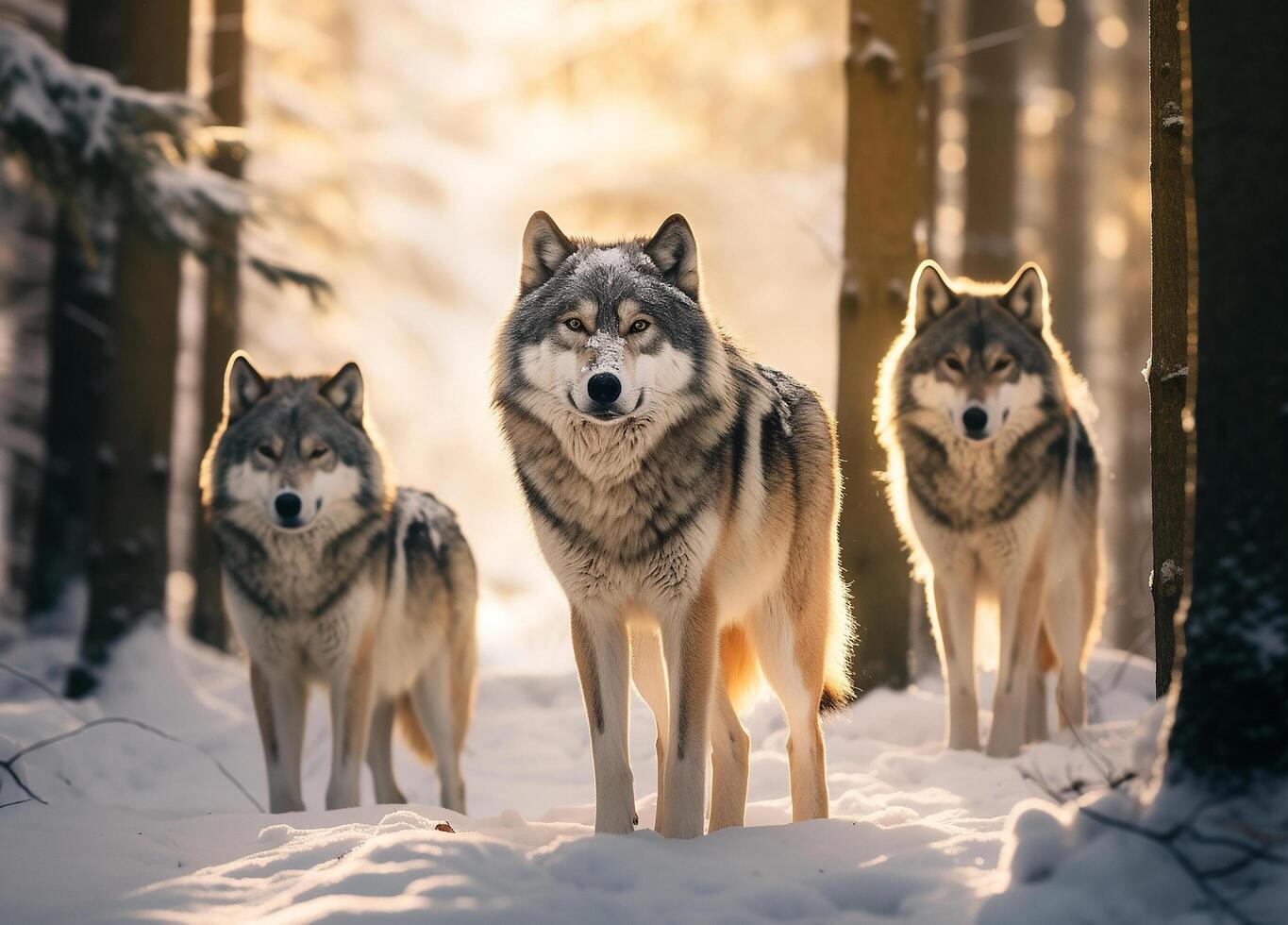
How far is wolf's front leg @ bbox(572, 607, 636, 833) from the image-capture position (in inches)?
143

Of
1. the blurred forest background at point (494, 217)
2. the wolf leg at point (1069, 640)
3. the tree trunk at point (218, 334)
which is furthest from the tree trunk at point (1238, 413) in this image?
the tree trunk at point (218, 334)

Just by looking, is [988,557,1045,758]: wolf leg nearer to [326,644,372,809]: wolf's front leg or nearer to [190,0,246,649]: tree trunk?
[326,644,372,809]: wolf's front leg

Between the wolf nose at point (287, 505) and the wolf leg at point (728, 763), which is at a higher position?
the wolf nose at point (287, 505)

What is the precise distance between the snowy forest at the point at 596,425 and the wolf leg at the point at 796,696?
5cm

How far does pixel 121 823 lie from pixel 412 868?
165 cm

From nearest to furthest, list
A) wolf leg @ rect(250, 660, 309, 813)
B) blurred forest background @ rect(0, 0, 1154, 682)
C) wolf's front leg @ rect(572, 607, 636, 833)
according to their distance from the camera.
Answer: wolf's front leg @ rect(572, 607, 636, 833) → wolf leg @ rect(250, 660, 309, 813) → blurred forest background @ rect(0, 0, 1154, 682)

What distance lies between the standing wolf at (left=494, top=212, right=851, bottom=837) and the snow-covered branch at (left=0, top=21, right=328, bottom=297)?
12.7 ft

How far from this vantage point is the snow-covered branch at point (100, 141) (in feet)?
21.3

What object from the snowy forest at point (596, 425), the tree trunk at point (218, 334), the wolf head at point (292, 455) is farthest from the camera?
the tree trunk at point (218, 334)

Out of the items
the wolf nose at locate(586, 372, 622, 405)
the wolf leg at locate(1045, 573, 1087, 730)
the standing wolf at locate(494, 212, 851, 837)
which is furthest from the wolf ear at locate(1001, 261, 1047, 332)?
Result: the wolf nose at locate(586, 372, 622, 405)

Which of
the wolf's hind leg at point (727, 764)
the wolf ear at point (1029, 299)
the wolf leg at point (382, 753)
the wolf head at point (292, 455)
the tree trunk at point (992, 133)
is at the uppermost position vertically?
the tree trunk at point (992, 133)

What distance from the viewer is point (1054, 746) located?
572cm

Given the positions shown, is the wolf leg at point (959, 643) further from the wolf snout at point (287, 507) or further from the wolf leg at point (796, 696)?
the wolf snout at point (287, 507)

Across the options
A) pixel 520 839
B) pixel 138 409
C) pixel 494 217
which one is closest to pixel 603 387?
pixel 520 839
